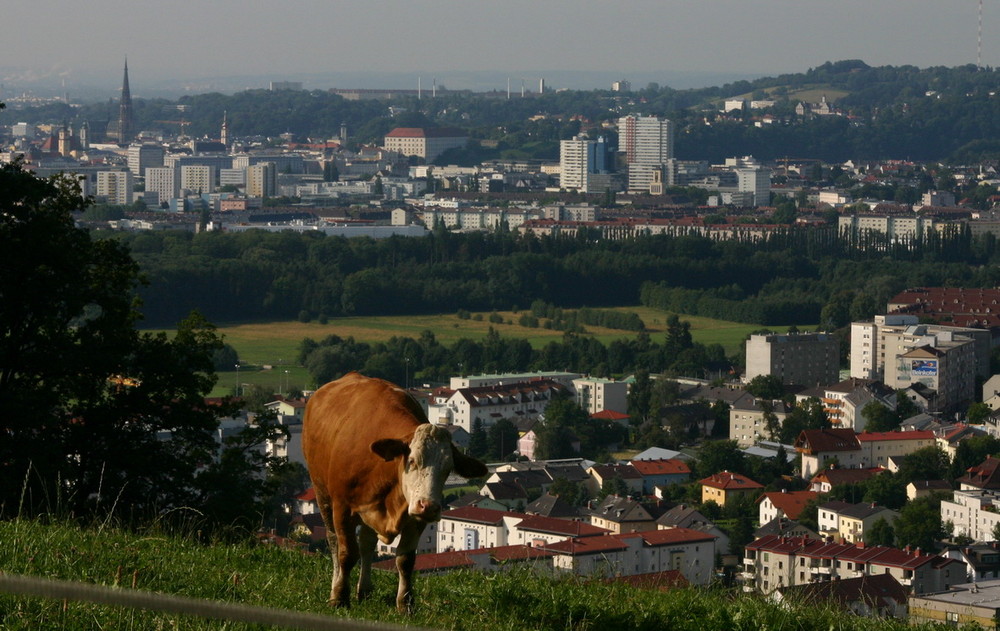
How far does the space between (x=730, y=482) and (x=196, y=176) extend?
84393 mm

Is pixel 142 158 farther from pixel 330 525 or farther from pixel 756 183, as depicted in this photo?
pixel 330 525

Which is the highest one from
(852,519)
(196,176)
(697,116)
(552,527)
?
(697,116)

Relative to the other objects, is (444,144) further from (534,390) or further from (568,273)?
(534,390)

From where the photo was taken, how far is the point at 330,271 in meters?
53.7

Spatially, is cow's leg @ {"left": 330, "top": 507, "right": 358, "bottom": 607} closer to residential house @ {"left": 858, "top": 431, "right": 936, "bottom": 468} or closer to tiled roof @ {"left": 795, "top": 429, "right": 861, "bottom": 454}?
tiled roof @ {"left": 795, "top": 429, "right": 861, "bottom": 454}

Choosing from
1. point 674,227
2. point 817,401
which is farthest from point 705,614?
point 674,227

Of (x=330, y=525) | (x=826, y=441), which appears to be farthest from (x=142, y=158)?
(x=330, y=525)

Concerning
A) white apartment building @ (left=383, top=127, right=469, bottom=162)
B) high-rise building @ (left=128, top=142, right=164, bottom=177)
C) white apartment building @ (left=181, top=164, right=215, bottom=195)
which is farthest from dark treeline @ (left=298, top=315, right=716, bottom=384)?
white apartment building @ (left=383, top=127, right=469, bottom=162)

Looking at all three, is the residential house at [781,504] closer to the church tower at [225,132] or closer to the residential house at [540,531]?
the residential house at [540,531]

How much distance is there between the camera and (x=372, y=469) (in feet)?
13.0

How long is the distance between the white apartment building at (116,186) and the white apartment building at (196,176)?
7.53m

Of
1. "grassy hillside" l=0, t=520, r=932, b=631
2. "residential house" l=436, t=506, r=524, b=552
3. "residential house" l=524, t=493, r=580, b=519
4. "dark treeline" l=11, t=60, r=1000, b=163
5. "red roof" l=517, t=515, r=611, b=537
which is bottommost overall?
"residential house" l=524, t=493, r=580, b=519

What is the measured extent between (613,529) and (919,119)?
403ft

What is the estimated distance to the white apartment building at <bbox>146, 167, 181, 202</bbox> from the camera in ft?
344
